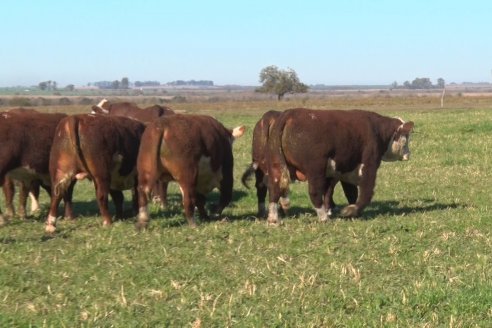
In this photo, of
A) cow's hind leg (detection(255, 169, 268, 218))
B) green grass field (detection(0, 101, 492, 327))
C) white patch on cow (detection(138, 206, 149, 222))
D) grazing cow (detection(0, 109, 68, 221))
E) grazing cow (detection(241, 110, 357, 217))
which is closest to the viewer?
green grass field (detection(0, 101, 492, 327))

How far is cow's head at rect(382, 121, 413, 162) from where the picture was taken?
38.2 feet

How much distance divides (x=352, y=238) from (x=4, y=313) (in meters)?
4.15

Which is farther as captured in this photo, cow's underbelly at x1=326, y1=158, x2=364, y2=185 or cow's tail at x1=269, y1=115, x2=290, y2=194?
cow's underbelly at x1=326, y1=158, x2=364, y2=185

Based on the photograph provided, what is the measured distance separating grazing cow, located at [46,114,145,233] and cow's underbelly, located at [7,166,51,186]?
0.70m

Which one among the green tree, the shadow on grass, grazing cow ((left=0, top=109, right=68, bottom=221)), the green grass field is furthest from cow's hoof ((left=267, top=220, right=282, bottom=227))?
the green tree

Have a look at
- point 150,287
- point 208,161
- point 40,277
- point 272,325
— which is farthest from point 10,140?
point 272,325

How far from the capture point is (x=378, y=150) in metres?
11.0

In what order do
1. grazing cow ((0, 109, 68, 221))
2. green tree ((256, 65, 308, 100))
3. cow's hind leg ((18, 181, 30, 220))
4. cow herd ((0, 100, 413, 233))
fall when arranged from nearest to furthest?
1. cow herd ((0, 100, 413, 233))
2. grazing cow ((0, 109, 68, 221))
3. cow's hind leg ((18, 181, 30, 220))
4. green tree ((256, 65, 308, 100))

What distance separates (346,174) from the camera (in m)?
10.8

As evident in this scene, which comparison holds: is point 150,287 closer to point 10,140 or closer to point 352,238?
point 352,238

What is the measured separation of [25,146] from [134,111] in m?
4.89

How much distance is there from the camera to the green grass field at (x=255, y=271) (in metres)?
5.82

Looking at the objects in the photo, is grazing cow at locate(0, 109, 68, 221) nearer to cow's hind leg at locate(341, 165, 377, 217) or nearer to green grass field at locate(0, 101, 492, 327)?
green grass field at locate(0, 101, 492, 327)

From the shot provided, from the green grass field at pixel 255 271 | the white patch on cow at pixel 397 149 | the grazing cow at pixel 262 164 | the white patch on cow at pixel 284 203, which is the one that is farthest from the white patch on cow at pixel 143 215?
the white patch on cow at pixel 397 149
